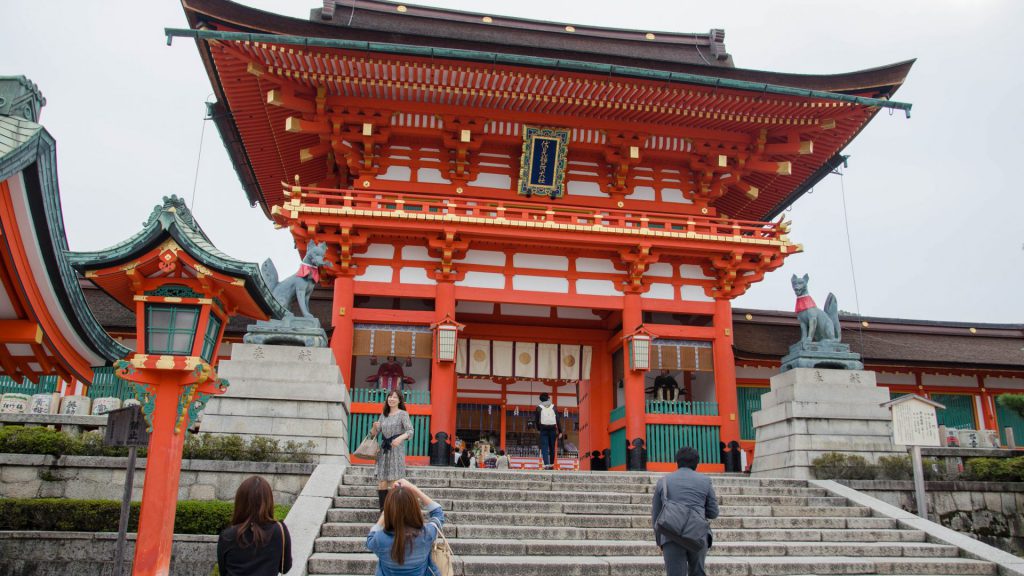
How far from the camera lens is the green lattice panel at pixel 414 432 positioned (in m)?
14.5

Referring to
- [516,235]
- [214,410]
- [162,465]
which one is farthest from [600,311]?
[162,465]

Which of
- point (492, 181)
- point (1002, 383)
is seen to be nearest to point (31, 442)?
point (492, 181)

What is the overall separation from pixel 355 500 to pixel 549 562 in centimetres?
297

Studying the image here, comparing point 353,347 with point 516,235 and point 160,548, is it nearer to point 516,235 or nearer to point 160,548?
point 516,235

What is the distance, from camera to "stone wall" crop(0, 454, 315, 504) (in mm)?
9844

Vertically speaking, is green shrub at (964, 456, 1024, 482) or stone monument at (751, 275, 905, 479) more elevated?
stone monument at (751, 275, 905, 479)

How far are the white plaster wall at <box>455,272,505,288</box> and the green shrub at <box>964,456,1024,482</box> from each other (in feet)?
30.4

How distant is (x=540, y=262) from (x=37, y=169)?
12.4 meters

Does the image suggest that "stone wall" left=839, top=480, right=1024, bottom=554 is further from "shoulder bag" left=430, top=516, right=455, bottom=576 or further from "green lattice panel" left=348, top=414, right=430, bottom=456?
"shoulder bag" left=430, top=516, right=455, bottom=576

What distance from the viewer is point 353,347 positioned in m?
15.5

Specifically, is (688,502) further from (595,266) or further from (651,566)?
(595,266)

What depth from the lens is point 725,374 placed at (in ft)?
53.5

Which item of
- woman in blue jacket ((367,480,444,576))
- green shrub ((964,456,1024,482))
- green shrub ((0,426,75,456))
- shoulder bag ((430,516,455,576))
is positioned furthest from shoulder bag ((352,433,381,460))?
green shrub ((964,456,1024,482))

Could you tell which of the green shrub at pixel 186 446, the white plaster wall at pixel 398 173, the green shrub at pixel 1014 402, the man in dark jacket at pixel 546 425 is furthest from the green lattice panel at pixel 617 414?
the green shrub at pixel 186 446
